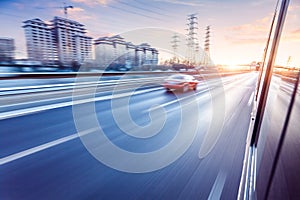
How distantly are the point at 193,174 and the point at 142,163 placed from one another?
824 mm

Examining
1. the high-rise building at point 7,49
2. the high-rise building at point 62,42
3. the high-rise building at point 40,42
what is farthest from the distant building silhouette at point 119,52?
the high-rise building at point 7,49

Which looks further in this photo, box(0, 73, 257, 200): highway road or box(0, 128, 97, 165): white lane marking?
box(0, 128, 97, 165): white lane marking

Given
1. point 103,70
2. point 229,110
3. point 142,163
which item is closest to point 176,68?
point 103,70

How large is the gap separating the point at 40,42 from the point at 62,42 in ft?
5.63

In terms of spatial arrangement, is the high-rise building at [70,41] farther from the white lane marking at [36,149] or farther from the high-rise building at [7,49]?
the white lane marking at [36,149]

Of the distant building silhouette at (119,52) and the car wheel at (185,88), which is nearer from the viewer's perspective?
the car wheel at (185,88)

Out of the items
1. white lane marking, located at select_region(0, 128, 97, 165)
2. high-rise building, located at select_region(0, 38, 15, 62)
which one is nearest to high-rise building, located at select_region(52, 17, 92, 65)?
high-rise building, located at select_region(0, 38, 15, 62)

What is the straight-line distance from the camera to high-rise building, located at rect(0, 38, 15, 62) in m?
12.9

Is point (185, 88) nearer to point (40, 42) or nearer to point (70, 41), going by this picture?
point (70, 41)

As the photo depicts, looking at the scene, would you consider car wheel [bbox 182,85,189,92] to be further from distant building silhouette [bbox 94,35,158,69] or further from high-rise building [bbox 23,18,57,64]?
high-rise building [bbox 23,18,57,64]

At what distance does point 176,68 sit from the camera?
16094mm

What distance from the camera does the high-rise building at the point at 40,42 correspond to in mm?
14586

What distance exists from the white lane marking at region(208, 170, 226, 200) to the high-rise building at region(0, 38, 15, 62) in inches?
648

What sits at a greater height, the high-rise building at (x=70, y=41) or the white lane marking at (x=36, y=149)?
the high-rise building at (x=70, y=41)
